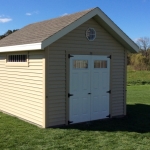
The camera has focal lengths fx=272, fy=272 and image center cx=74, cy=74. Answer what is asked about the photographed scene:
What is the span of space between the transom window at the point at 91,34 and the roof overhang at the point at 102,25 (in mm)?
402

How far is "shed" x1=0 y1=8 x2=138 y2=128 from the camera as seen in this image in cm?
856

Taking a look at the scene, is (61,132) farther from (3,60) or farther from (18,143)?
(3,60)

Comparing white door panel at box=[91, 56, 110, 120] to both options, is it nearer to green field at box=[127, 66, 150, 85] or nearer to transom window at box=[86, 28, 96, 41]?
transom window at box=[86, 28, 96, 41]

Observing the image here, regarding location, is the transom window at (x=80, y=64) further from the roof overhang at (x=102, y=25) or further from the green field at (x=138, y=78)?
the green field at (x=138, y=78)

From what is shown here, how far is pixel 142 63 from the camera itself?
34.0 meters

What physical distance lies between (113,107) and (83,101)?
153cm

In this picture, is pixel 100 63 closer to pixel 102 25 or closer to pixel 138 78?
→ pixel 102 25

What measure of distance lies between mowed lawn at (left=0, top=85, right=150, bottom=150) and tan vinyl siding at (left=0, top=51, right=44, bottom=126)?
1.32 ft

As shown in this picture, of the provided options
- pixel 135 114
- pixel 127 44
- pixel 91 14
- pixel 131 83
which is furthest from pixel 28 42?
pixel 131 83

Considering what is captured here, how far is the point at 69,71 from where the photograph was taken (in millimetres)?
8953

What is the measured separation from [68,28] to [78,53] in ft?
3.31

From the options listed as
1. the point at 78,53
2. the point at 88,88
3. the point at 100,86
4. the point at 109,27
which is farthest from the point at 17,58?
the point at 109,27

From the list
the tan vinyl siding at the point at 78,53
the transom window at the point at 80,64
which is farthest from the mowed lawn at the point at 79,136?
the transom window at the point at 80,64

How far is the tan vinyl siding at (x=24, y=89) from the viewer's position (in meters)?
8.73
